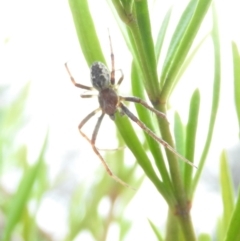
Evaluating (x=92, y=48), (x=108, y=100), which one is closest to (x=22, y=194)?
(x=108, y=100)

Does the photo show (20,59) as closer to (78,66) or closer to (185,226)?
(78,66)

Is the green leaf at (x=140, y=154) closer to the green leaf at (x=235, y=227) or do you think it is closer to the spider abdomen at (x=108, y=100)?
the green leaf at (x=235, y=227)

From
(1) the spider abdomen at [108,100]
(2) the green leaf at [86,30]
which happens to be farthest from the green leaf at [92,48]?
(1) the spider abdomen at [108,100]

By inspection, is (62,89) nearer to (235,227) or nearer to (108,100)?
(108,100)

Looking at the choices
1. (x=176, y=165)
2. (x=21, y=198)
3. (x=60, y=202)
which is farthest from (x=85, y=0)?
(x=60, y=202)

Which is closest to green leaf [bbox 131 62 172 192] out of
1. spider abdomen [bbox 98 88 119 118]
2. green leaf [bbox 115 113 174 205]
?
green leaf [bbox 115 113 174 205]

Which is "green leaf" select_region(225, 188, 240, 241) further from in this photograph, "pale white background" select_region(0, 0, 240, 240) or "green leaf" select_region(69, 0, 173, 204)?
"pale white background" select_region(0, 0, 240, 240)
